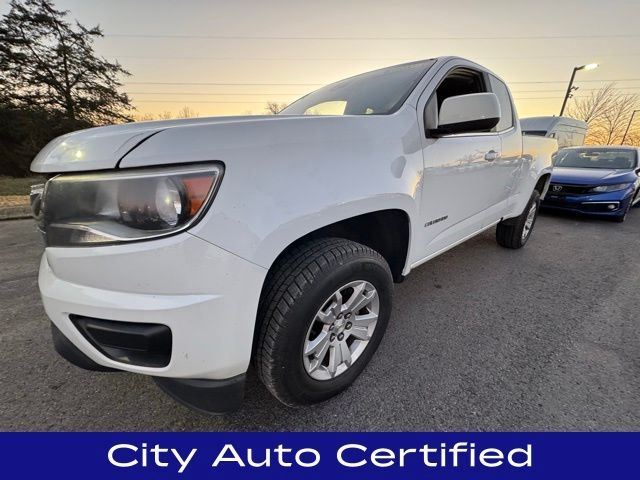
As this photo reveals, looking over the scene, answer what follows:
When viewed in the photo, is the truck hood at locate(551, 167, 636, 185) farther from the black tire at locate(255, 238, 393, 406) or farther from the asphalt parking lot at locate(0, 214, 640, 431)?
the black tire at locate(255, 238, 393, 406)

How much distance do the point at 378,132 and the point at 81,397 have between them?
2072 mm

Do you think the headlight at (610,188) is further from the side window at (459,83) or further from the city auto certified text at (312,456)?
the city auto certified text at (312,456)

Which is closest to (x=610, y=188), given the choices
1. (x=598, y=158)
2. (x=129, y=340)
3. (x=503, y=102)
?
(x=598, y=158)

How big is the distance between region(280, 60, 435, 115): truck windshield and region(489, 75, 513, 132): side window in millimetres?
1061

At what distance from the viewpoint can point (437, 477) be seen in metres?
1.31

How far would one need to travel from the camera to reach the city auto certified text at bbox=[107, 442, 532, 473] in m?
1.35

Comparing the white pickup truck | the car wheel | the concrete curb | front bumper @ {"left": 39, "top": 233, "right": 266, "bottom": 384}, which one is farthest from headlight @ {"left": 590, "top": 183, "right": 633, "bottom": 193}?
the concrete curb

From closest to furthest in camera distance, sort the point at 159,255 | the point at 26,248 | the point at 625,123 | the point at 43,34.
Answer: the point at 159,255
the point at 26,248
the point at 43,34
the point at 625,123

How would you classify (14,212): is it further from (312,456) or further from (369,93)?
(312,456)

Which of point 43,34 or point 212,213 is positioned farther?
point 43,34

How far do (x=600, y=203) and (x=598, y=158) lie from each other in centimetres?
173

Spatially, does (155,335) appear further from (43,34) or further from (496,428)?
(43,34)

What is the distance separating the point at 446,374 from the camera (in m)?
1.82

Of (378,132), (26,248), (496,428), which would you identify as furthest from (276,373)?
(26,248)
